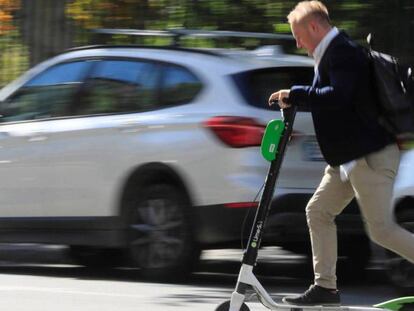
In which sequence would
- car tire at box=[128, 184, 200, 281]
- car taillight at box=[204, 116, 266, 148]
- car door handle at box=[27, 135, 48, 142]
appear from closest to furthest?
car taillight at box=[204, 116, 266, 148] → car tire at box=[128, 184, 200, 281] → car door handle at box=[27, 135, 48, 142]

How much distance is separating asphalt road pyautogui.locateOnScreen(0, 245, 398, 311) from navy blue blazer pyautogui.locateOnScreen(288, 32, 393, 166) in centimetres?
142

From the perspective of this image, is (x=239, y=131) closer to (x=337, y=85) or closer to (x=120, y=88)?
(x=120, y=88)

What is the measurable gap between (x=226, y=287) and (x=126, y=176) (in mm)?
1180

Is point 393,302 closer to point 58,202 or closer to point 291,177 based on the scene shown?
point 291,177

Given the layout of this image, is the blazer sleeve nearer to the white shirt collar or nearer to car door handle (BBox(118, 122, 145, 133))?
the white shirt collar

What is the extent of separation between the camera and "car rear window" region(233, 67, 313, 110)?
7.64 m

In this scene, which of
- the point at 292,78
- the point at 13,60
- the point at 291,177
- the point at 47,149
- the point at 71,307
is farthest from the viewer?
the point at 13,60

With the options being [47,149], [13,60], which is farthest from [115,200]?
[13,60]

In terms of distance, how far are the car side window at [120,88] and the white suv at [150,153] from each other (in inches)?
0.4

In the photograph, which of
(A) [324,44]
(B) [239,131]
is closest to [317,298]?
(A) [324,44]

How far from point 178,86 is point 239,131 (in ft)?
2.71

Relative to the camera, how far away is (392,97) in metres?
5.17

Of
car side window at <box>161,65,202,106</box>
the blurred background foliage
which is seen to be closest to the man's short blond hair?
car side window at <box>161,65,202,106</box>

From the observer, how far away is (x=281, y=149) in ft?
17.4
